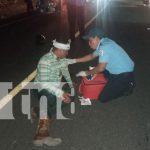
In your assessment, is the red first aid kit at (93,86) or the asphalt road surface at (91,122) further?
A: the red first aid kit at (93,86)

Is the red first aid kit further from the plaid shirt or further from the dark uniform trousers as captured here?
the plaid shirt

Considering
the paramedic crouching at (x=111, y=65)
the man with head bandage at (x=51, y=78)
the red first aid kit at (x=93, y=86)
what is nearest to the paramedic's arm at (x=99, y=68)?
the paramedic crouching at (x=111, y=65)

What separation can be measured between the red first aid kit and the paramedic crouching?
84mm

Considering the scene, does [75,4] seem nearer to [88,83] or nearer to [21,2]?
[88,83]

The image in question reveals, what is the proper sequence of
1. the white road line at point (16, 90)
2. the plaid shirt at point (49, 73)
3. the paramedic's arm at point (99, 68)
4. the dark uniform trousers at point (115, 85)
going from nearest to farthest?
the plaid shirt at point (49, 73) < the paramedic's arm at point (99, 68) < the dark uniform trousers at point (115, 85) < the white road line at point (16, 90)

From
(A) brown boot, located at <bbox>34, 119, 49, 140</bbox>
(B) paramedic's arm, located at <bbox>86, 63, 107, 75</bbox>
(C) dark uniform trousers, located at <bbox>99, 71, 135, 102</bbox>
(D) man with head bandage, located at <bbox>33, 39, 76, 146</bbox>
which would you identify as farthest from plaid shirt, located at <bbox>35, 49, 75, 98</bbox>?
(C) dark uniform trousers, located at <bbox>99, 71, 135, 102</bbox>

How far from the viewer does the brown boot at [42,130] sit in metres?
6.02

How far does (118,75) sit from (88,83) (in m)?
0.48

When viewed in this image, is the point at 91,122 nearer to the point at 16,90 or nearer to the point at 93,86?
the point at 93,86

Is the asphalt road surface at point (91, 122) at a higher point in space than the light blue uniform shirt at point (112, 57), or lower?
lower

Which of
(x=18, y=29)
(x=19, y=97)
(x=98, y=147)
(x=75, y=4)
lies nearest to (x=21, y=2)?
(x=18, y=29)

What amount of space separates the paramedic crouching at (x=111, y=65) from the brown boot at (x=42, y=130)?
5.15 feet

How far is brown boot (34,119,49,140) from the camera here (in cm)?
602

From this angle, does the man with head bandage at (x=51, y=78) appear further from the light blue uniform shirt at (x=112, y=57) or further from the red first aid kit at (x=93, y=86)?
the red first aid kit at (x=93, y=86)
